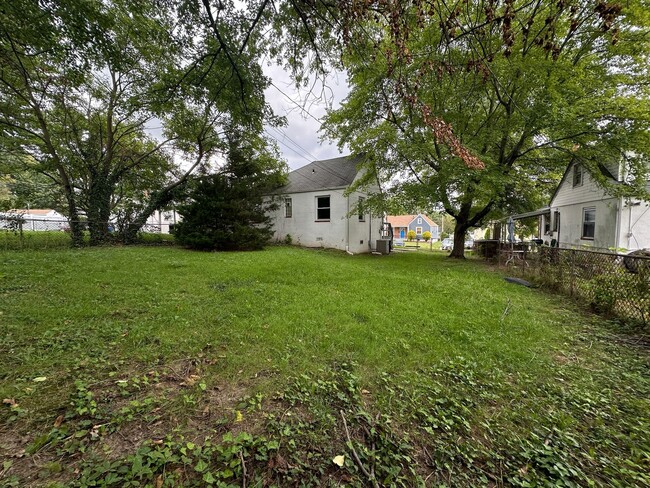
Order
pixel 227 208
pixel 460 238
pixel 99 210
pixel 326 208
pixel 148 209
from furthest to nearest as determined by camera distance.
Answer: pixel 326 208 → pixel 460 238 → pixel 148 209 → pixel 99 210 → pixel 227 208

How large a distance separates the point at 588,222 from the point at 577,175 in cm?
225

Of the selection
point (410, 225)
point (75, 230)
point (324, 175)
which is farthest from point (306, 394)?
point (410, 225)

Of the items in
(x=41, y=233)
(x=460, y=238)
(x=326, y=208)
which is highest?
(x=326, y=208)

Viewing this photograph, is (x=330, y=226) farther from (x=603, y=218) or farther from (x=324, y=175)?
(x=603, y=218)

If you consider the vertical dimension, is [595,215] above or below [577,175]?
below

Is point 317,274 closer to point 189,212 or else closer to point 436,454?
point 436,454

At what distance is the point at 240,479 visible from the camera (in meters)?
1.46

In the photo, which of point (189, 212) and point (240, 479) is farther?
point (189, 212)

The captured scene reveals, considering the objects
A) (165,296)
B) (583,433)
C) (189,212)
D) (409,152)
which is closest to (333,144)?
(409,152)

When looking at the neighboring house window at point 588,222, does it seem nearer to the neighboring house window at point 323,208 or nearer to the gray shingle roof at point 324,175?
the gray shingle roof at point 324,175

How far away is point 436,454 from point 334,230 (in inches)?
465

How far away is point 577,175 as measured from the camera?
1116 centimetres

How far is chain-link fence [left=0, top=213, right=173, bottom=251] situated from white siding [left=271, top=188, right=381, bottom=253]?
21.0 feet

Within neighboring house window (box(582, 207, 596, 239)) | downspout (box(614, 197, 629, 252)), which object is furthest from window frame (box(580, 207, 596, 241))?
downspout (box(614, 197, 629, 252))
